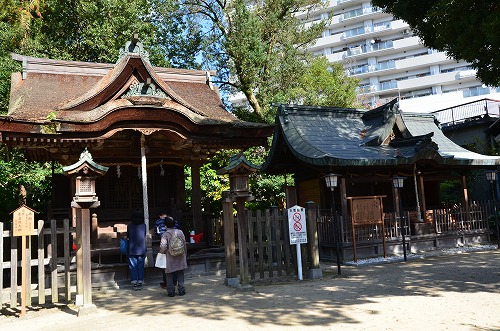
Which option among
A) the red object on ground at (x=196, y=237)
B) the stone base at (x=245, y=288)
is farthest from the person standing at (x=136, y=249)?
the red object on ground at (x=196, y=237)

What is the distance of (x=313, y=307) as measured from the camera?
267 inches

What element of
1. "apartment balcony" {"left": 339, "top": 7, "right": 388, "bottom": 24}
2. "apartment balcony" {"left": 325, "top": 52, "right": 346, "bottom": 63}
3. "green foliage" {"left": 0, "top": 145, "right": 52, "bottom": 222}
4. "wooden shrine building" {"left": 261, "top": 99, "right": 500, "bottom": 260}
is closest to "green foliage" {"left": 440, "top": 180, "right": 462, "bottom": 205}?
"wooden shrine building" {"left": 261, "top": 99, "right": 500, "bottom": 260}

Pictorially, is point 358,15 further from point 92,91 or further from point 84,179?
point 84,179

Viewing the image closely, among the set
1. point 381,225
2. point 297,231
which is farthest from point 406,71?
point 297,231

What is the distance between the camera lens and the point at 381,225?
13.0 m

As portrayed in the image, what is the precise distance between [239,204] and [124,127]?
3.85 m

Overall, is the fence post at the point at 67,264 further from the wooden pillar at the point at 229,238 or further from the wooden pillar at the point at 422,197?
the wooden pillar at the point at 422,197

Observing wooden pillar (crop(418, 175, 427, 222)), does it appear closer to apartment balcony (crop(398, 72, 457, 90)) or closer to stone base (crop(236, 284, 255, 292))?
stone base (crop(236, 284, 255, 292))

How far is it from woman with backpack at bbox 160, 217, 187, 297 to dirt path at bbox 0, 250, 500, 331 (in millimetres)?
298

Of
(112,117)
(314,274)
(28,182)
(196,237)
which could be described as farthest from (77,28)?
(314,274)

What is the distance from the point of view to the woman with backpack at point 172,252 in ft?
26.5

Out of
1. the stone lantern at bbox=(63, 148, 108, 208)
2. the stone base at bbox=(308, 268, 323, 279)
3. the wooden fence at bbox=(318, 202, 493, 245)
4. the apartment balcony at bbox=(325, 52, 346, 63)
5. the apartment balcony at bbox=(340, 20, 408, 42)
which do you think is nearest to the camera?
the stone lantern at bbox=(63, 148, 108, 208)

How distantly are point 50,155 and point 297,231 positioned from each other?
7333mm

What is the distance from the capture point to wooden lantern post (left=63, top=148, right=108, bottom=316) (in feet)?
24.1
